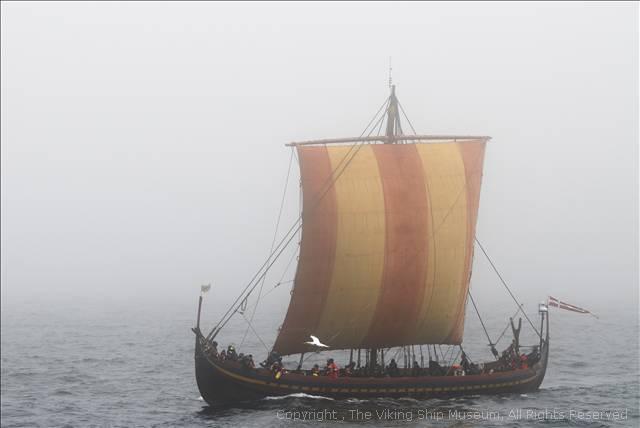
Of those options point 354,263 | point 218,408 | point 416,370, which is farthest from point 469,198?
point 218,408

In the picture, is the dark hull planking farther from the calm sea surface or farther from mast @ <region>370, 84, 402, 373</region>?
mast @ <region>370, 84, 402, 373</region>

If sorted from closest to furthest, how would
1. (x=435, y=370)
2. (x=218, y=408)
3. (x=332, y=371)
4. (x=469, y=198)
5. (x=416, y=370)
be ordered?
1. (x=218, y=408)
2. (x=332, y=371)
3. (x=416, y=370)
4. (x=435, y=370)
5. (x=469, y=198)

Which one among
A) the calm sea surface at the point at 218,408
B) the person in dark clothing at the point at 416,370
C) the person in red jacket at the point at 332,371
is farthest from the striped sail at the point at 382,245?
the calm sea surface at the point at 218,408

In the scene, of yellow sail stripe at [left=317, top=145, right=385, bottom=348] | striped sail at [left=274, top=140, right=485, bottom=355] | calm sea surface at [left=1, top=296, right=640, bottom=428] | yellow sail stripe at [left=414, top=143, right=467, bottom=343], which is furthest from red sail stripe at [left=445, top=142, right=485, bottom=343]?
yellow sail stripe at [left=317, top=145, right=385, bottom=348]

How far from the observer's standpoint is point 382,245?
42344mm

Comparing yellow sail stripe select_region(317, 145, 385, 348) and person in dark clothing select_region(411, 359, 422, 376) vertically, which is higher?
yellow sail stripe select_region(317, 145, 385, 348)

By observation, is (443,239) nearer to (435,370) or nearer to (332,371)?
(435,370)

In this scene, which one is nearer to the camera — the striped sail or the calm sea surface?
the calm sea surface

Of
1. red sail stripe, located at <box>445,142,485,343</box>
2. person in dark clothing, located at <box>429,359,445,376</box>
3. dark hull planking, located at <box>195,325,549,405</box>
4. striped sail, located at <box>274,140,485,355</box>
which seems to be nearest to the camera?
dark hull planking, located at <box>195,325,549,405</box>

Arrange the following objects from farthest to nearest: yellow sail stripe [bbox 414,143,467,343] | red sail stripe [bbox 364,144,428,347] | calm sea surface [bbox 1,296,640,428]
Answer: yellow sail stripe [bbox 414,143,467,343] → red sail stripe [bbox 364,144,428,347] → calm sea surface [bbox 1,296,640,428]

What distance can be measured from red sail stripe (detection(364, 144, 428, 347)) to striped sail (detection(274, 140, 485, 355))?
56mm

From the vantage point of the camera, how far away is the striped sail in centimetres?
4200

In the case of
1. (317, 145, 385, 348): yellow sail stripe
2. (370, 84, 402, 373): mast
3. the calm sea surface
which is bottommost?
the calm sea surface

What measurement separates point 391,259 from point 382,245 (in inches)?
36.5
